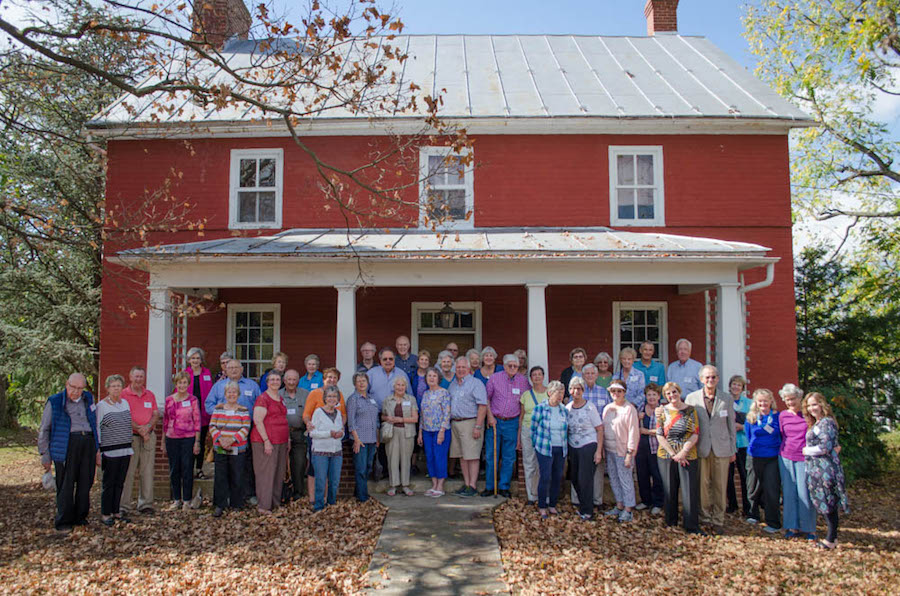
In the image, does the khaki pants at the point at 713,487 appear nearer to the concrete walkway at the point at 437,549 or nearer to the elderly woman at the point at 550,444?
the elderly woman at the point at 550,444

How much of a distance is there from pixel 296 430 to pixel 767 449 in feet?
18.1

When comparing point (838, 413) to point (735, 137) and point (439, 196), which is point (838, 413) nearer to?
point (735, 137)

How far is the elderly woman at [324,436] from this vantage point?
24.2 feet

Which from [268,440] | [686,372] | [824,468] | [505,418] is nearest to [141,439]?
[268,440]

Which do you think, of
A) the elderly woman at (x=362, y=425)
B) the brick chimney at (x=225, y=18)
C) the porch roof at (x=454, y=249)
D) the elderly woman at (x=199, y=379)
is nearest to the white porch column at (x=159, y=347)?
the porch roof at (x=454, y=249)

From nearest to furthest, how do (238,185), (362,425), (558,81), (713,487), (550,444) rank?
(713,487) < (550,444) < (362,425) < (238,185) < (558,81)

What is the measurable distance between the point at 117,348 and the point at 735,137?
11952 mm

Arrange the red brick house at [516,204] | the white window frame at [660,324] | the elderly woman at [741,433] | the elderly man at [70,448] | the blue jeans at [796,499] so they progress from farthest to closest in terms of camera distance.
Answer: the white window frame at [660,324] < the red brick house at [516,204] < the elderly woman at [741,433] < the elderly man at [70,448] < the blue jeans at [796,499]

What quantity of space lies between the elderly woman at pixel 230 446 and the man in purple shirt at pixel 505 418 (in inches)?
115

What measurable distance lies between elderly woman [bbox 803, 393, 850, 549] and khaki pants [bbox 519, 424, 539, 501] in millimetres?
2905

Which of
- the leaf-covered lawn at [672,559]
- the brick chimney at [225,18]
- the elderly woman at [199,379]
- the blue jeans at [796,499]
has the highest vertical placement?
the brick chimney at [225,18]

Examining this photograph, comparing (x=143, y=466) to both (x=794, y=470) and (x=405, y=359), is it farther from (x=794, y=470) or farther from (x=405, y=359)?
(x=794, y=470)

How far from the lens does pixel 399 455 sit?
7941 mm

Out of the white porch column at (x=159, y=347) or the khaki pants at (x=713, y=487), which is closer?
the khaki pants at (x=713, y=487)
